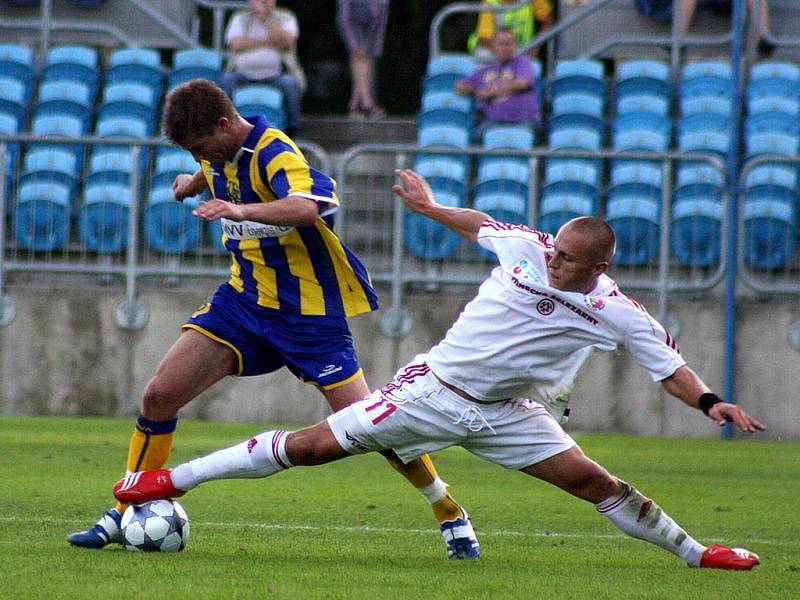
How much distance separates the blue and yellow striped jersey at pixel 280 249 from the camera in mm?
6590

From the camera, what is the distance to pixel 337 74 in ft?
70.4

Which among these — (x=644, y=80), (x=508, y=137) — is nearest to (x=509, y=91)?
(x=508, y=137)

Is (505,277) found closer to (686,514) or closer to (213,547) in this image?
(213,547)

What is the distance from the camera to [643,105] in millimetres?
15633

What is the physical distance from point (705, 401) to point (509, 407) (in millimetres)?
884

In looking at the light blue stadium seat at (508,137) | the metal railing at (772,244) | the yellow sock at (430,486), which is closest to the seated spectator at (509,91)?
the light blue stadium seat at (508,137)

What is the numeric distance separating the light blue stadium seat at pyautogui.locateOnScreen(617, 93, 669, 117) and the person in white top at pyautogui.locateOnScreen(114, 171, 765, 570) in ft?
31.6

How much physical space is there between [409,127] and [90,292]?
4.91 m

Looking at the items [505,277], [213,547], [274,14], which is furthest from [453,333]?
[274,14]

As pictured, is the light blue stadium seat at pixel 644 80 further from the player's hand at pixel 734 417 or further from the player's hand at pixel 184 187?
the player's hand at pixel 734 417

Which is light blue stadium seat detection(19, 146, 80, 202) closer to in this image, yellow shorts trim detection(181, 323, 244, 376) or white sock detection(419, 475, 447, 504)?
yellow shorts trim detection(181, 323, 244, 376)

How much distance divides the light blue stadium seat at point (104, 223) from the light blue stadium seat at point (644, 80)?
5574mm

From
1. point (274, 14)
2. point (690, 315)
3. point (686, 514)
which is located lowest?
point (686, 514)

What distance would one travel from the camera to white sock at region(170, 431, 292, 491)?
20.2ft
